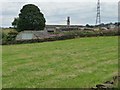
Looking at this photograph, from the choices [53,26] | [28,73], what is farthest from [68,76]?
[53,26]

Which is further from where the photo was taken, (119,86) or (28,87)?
(28,87)

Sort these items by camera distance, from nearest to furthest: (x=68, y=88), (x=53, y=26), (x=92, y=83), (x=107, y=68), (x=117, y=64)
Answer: (x=68, y=88)
(x=92, y=83)
(x=107, y=68)
(x=117, y=64)
(x=53, y=26)

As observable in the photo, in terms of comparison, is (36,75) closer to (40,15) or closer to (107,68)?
(107,68)

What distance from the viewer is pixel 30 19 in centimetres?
5388

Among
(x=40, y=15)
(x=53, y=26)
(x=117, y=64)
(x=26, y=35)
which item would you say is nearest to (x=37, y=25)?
(x=40, y=15)

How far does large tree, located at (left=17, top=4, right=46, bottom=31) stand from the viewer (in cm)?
5300

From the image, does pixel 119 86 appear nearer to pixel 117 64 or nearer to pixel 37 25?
pixel 117 64

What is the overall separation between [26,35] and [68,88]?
38.0 metres

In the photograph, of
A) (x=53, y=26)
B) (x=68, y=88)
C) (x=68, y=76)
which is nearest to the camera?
(x=68, y=88)

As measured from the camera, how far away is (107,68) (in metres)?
11.7

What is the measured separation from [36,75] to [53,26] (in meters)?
58.2

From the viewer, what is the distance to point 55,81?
9.29 meters

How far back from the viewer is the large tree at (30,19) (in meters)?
53.0

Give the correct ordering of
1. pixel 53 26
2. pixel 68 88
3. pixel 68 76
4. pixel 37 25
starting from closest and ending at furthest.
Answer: pixel 68 88 → pixel 68 76 → pixel 37 25 → pixel 53 26
